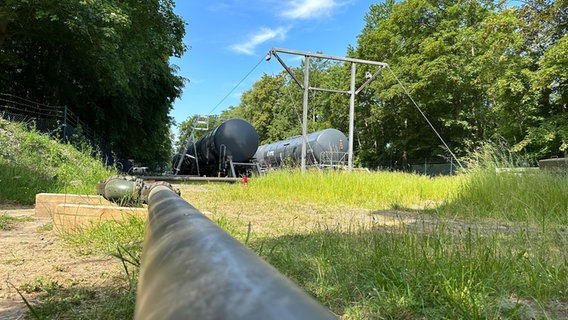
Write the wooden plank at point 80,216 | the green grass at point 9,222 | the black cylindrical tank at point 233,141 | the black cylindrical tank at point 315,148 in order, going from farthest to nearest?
1. the black cylindrical tank at point 233,141
2. the black cylindrical tank at point 315,148
3. the green grass at point 9,222
4. the wooden plank at point 80,216

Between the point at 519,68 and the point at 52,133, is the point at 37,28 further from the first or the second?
the point at 519,68

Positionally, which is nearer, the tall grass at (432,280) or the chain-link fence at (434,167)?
the tall grass at (432,280)

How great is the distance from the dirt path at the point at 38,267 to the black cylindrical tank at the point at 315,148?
1102 centimetres

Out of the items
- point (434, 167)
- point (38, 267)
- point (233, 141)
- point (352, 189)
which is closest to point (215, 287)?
point (38, 267)

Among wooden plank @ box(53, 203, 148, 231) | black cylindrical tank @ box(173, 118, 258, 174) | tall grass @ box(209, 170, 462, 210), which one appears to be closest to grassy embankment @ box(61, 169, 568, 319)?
wooden plank @ box(53, 203, 148, 231)

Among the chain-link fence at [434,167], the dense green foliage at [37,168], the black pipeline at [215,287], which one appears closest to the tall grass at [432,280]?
the black pipeline at [215,287]

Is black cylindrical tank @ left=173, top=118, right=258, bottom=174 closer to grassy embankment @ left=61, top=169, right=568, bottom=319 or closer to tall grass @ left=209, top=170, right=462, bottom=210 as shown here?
tall grass @ left=209, top=170, right=462, bottom=210

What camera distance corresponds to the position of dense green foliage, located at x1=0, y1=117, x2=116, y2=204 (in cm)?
629

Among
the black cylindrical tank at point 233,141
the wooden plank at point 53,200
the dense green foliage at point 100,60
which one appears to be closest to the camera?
the wooden plank at point 53,200

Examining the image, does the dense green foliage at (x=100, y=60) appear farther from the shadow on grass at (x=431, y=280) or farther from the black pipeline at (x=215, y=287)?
the black pipeline at (x=215, y=287)

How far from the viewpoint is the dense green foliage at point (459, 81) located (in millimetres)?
17500

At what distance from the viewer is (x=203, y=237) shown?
0.71 m

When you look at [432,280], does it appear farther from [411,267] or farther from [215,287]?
[215,287]

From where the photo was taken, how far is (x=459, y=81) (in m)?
23.1
